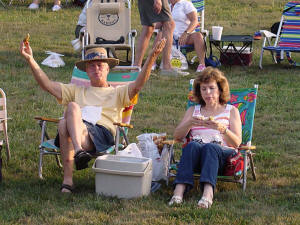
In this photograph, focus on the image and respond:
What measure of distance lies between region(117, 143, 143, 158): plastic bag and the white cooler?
0.52 ft

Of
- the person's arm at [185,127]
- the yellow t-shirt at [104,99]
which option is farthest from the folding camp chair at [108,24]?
the person's arm at [185,127]

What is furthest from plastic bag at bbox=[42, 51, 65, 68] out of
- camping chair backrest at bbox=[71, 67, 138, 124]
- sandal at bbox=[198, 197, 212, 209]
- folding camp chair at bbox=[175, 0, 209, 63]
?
sandal at bbox=[198, 197, 212, 209]

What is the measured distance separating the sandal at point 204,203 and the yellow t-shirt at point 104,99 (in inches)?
45.2

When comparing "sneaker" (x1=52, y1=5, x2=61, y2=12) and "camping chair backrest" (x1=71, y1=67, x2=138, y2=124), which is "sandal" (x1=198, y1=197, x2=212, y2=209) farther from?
"sneaker" (x1=52, y1=5, x2=61, y2=12)

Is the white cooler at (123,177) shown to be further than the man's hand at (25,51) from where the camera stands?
No

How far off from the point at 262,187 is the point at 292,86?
3.76 meters

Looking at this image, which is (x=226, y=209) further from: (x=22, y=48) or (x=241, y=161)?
(x=22, y=48)

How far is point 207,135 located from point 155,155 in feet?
1.61

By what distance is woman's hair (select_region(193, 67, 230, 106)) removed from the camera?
477 cm

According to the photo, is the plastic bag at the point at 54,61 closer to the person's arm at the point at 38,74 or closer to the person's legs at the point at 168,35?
the person's legs at the point at 168,35

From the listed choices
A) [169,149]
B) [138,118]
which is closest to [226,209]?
[169,149]

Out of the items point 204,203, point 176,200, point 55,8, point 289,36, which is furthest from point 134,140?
point 55,8

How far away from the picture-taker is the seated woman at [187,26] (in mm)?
9281

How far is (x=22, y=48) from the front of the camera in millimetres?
4871
